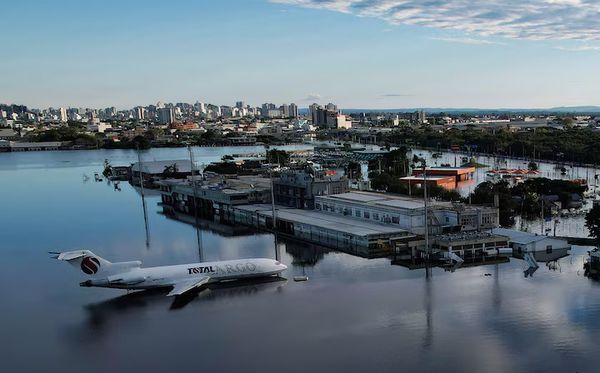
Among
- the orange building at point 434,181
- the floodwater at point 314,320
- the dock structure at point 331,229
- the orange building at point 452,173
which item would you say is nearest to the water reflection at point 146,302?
the floodwater at point 314,320

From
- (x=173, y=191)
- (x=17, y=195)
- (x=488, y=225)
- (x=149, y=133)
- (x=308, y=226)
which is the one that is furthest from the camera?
(x=149, y=133)

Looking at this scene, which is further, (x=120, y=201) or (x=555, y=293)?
(x=120, y=201)

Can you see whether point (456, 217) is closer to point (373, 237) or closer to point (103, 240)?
point (373, 237)

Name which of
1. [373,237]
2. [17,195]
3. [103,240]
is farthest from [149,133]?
[373,237]

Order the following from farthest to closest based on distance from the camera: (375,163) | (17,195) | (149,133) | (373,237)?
1. (149,133)
2. (375,163)
3. (17,195)
4. (373,237)

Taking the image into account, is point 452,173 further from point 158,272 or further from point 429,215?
point 158,272

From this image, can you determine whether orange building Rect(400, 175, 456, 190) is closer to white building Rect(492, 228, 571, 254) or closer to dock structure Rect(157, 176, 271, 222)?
dock structure Rect(157, 176, 271, 222)

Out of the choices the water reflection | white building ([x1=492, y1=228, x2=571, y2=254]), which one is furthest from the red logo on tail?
white building ([x1=492, y1=228, x2=571, y2=254])
